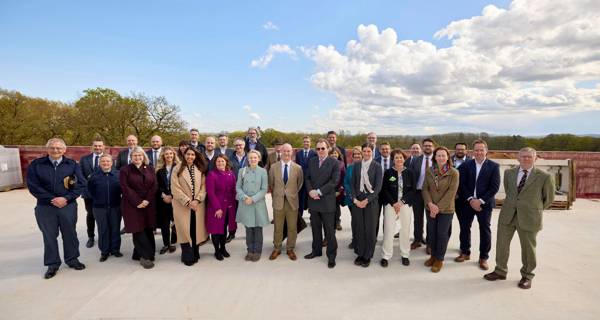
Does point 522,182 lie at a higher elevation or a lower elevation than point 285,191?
higher

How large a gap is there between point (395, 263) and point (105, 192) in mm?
4260

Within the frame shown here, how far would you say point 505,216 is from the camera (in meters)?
3.47

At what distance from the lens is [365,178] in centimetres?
387

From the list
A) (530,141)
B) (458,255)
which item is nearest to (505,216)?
(458,255)

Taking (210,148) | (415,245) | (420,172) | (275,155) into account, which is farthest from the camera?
(275,155)

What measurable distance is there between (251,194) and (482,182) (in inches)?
127

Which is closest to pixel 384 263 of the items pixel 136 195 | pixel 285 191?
pixel 285 191

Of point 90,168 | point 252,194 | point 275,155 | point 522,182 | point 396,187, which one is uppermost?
point 275,155

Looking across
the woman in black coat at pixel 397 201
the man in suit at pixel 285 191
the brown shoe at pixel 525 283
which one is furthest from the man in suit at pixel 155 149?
the brown shoe at pixel 525 283

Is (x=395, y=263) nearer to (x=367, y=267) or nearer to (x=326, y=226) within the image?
Answer: (x=367, y=267)

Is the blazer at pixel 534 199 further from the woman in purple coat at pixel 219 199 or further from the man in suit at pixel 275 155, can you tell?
the man in suit at pixel 275 155

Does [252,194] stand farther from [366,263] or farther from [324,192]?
[366,263]

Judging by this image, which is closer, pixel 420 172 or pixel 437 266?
pixel 437 266

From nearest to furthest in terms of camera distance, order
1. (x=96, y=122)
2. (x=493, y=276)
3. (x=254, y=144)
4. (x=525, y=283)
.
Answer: (x=525, y=283) → (x=493, y=276) → (x=254, y=144) → (x=96, y=122)
